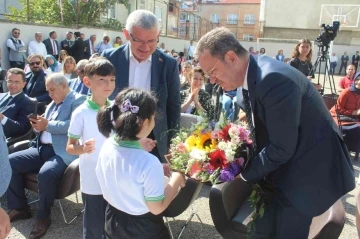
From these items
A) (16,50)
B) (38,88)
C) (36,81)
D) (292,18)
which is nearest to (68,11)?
(16,50)

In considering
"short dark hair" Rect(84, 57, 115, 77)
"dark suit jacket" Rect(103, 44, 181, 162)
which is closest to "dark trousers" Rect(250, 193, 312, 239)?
"dark suit jacket" Rect(103, 44, 181, 162)

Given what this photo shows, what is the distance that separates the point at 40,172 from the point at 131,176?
71.8 inches

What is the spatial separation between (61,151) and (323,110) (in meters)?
2.53

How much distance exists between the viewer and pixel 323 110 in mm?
1728

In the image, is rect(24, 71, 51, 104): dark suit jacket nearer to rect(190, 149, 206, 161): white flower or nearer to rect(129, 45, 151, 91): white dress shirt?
rect(129, 45, 151, 91): white dress shirt

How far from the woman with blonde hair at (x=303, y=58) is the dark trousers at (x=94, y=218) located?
4.26 meters

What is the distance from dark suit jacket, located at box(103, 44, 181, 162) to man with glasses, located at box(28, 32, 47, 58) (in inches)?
349

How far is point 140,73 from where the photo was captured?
9.12ft

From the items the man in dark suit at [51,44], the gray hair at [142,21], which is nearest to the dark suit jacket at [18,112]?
the gray hair at [142,21]

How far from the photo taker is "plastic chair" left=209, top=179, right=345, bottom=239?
213 centimetres

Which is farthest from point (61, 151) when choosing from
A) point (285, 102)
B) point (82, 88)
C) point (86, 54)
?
point (86, 54)

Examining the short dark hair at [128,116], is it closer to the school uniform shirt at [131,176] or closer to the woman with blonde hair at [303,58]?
the school uniform shirt at [131,176]

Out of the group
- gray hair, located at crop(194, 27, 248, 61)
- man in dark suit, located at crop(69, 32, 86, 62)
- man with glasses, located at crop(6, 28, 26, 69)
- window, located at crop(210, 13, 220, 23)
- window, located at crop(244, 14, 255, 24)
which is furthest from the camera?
window, located at crop(210, 13, 220, 23)

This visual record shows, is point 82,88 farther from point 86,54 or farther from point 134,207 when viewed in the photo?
point 86,54
